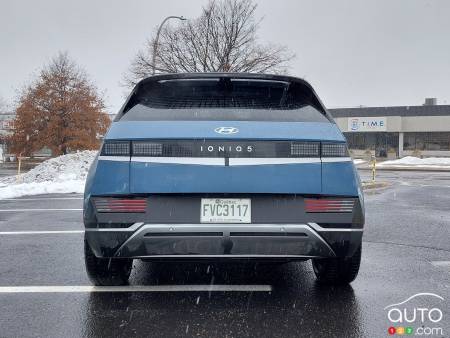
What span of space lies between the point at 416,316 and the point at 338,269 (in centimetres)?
72

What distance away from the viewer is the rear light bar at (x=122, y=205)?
A: 10.7ft

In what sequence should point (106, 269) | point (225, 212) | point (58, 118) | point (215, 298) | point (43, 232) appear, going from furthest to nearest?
point (58, 118) < point (43, 232) < point (106, 269) < point (215, 298) < point (225, 212)

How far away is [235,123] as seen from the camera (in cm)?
343

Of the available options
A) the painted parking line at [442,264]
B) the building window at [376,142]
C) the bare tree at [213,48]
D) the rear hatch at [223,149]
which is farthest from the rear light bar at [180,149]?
the building window at [376,142]

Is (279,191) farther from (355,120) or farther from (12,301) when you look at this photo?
(355,120)

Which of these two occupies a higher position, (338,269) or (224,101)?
(224,101)

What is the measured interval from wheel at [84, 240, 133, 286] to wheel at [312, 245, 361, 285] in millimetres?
1561

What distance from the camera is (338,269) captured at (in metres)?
3.95

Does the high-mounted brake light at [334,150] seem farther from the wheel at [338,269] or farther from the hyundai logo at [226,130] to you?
the wheel at [338,269]

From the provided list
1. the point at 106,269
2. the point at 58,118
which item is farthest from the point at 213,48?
the point at 106,269

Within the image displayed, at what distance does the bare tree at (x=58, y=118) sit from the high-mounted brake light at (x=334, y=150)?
33284 millimetres

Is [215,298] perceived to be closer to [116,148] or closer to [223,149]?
[223,149]

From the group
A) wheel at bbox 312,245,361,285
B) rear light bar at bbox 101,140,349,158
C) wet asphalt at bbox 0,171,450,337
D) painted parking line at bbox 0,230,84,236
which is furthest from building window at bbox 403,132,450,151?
rear light bar at bbox 101,140,349,158

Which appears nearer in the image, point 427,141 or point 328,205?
point 328,205
